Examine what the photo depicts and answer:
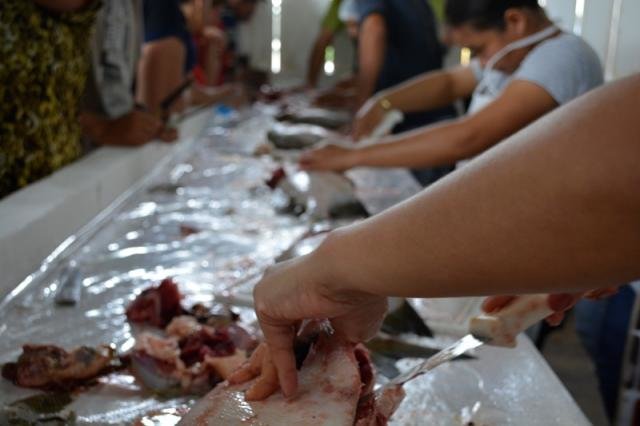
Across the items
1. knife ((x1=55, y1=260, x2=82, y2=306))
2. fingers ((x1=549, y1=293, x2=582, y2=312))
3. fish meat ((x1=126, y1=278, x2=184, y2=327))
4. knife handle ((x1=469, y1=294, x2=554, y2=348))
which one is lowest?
knife ((x1=55, y1=260, x2=82, y2=306))

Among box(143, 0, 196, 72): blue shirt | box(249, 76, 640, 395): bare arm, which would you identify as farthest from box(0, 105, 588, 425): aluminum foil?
box(143, 0, 196, 72): blue shirt

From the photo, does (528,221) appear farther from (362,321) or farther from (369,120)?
(369,120)

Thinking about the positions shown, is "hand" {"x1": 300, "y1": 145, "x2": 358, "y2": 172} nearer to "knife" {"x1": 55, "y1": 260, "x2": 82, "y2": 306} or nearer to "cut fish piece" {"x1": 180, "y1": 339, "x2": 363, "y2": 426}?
"knife" {"x1": 55, "y1": 260, "x2": 82, "y2": 306}

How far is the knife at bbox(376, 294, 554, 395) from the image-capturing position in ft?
4.35

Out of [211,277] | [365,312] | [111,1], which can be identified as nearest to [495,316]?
[365,312]

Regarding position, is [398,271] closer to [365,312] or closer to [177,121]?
[365,312]

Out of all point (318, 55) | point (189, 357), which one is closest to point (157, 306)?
point (189, 357)

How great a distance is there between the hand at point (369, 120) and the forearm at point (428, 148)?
96cm

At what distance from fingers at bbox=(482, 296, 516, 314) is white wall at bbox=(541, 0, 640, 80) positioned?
2.98 meters

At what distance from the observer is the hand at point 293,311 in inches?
42.8

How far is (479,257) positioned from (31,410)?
1.00 metres

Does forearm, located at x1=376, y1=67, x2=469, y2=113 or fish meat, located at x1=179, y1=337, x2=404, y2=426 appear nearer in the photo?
fish meat, located at x1=179, y1=337, x2=404, y2=426

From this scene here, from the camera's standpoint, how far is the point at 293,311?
1132 mm

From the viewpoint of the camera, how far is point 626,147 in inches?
30.6
